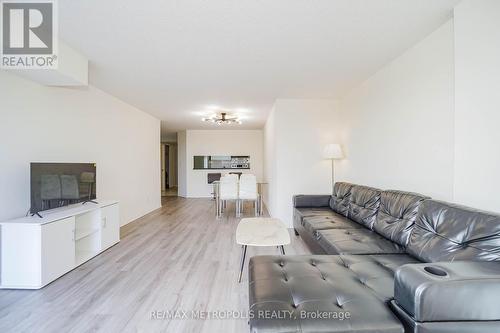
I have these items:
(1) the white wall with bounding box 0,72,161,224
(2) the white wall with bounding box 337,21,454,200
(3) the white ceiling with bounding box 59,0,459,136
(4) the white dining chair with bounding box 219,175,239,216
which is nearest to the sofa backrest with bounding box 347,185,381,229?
(2) the white wall with bounding box 337,21,454,200

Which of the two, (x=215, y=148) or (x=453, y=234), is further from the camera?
(x=215, y=148)

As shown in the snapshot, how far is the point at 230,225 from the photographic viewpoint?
181 inches

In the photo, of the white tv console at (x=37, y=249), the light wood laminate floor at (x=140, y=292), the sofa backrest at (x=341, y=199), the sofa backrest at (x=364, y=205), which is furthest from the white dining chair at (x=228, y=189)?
the white tv console at (x=37, y=249)

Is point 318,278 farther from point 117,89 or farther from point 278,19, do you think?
point 117,89

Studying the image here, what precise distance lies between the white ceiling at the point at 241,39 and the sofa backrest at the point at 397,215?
1.62m

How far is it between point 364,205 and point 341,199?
0.64 m

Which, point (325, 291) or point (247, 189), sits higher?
point (247, 189)

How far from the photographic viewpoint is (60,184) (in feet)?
8.98

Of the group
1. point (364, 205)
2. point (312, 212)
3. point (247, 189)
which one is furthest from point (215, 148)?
point (364, 205)

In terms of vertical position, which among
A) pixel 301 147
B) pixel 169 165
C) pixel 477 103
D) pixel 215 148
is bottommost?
pixel 169 165

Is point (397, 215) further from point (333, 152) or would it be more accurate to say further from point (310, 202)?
point (333, 152)

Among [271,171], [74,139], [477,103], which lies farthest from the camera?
[271,171]

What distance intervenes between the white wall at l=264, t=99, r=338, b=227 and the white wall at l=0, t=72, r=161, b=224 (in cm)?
310

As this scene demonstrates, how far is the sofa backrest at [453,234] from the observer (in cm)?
136
